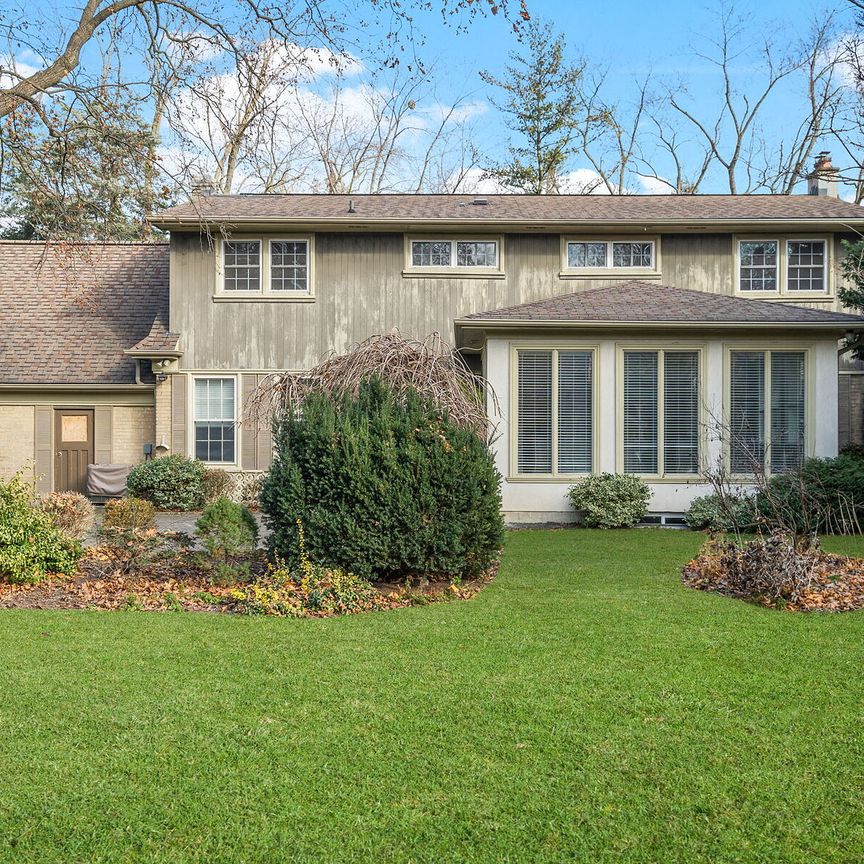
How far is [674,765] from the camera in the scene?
3953mm

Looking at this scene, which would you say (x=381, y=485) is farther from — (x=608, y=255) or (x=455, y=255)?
(x=608, y=255)

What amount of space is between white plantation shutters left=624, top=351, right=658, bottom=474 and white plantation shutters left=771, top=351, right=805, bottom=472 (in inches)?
74.0

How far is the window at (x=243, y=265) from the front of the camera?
17312 millimetres

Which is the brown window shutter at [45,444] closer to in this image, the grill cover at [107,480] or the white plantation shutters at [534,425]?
the grill cover at [107,480]

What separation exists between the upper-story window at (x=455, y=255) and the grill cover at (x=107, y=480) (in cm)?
709

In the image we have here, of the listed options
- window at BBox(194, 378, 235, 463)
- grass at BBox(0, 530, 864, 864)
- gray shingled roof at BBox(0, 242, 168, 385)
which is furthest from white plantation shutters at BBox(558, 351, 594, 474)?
gray shingled roof at BBox(0, 242, 168, 385)

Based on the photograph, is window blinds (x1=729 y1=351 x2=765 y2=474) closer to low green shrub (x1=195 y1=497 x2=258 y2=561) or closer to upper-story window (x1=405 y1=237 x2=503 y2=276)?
upper-story window (x1=405 y1=237 x2=503 y2=276)

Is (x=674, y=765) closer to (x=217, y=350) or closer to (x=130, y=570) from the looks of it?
(x=130, y=570)

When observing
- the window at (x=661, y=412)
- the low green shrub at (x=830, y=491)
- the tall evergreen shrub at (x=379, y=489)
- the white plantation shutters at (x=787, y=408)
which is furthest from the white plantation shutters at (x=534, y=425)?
the tall evergreen shrub at (x=379, y=489)

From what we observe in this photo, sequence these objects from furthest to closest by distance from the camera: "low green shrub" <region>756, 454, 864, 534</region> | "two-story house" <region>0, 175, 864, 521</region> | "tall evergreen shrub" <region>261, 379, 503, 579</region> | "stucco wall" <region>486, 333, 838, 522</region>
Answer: "two-story house" <region>0, 175, 864, 521</region>
"stucco wall" <region>486, 333, 838, 522</region>
"low green shrub" <region>756, 454, 864, 534</region>
"tall evergreen shrub" <region>261, 379, 503, 579</region>

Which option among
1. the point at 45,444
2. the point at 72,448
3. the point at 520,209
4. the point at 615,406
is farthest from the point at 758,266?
the point at 45,444

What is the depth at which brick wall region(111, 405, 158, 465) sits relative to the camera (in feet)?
58.9

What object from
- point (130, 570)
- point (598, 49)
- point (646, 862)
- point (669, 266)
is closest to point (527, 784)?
point (646, 862)

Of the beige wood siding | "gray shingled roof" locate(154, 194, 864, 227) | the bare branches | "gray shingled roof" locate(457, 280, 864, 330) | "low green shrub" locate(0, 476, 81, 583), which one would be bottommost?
"low green shrub" locate(0, 476, 81, 583)
